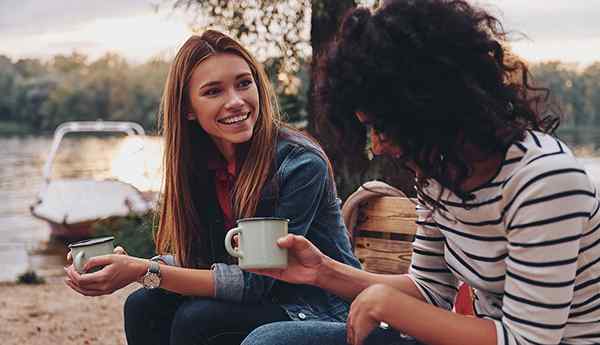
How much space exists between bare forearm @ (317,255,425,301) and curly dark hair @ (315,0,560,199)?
0.34 metres

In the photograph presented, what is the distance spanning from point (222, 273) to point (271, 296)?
5.2 inches

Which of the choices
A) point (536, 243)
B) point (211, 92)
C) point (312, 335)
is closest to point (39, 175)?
point (211, 92)

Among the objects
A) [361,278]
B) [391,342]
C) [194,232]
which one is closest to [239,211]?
[194,232]

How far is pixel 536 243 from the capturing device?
44.0 inches

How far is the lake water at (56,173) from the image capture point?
6.06 m

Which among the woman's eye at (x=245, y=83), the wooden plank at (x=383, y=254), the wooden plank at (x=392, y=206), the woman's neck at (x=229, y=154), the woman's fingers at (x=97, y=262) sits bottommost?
the wooden plank at (x=383, y=254)

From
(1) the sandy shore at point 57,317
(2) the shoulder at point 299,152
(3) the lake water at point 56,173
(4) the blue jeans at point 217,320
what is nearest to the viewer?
(4) the blue jeans at point 217,320

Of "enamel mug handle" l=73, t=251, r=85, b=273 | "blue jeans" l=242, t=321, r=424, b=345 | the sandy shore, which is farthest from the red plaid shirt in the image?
the sandy shore

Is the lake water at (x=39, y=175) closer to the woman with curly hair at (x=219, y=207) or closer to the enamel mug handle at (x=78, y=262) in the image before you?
the woman with curly hair at (x=219, y=207)

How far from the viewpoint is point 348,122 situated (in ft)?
4.07

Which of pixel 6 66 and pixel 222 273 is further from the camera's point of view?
pixel 6 66

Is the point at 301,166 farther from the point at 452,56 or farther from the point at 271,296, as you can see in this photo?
the point at 452,56

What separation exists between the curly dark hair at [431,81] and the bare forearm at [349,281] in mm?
341

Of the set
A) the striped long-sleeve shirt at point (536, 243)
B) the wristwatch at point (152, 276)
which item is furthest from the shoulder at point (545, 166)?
the wristwatch at point (152, 276)
